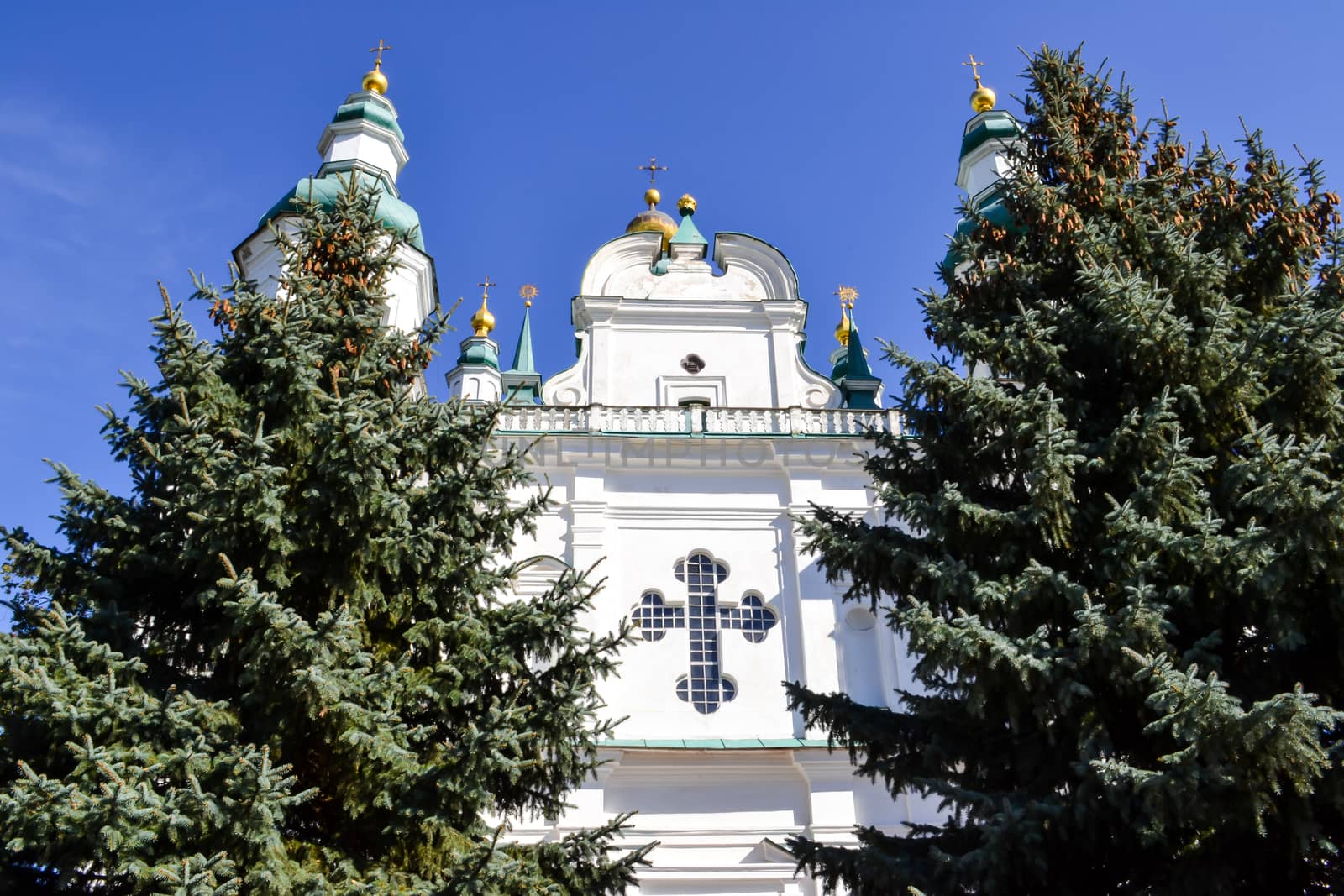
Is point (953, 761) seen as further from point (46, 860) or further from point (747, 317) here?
point (747, 317)

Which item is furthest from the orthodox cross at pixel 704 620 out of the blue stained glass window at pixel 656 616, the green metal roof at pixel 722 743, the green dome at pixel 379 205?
the green dome at pixel 379 205

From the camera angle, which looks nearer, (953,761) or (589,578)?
(953,761)

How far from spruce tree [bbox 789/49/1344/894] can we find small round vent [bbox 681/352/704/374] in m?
10.8

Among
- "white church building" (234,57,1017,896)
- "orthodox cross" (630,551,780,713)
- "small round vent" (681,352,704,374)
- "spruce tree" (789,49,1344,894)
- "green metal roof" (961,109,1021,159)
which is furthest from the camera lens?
"green metal roof" (961,109,1021,159)

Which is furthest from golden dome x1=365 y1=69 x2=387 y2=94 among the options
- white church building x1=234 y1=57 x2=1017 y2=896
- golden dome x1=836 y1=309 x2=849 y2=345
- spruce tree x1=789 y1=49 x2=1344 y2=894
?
spruce tree x1=789 y1=49 x2=1344 y2=894

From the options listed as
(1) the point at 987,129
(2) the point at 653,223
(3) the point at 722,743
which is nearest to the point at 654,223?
(2) the point at 653,223

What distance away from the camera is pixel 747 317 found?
21047mm

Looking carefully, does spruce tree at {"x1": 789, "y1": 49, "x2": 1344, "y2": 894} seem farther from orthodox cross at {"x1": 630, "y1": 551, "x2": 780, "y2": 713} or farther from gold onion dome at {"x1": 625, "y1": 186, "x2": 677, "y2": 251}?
gold onion dome at {"x1": 625, "y1": 186, "x2": 677, "y2": 251}

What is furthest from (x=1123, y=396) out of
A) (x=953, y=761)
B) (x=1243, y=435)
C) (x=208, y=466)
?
(x=208, y=466)

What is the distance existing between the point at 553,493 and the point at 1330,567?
13.0 metres

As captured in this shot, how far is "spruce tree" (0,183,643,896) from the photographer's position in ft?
22.8

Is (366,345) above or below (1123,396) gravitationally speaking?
above

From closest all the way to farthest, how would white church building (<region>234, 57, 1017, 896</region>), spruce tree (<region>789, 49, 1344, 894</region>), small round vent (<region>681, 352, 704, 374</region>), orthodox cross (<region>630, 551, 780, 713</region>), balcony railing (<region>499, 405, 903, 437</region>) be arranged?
spruce tree (<region>789, 49, 1344, 894</region>), white church building (<region>234, 57, 1017, 896</region>), orthodox cross (<region>630, 551, 780, 713</region>), balcony railing (<region>499, 405, 903, 437</region>), small round vent (<region>681, 352, 704, 374</region>)

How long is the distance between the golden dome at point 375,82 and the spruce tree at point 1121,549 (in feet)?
63.1
